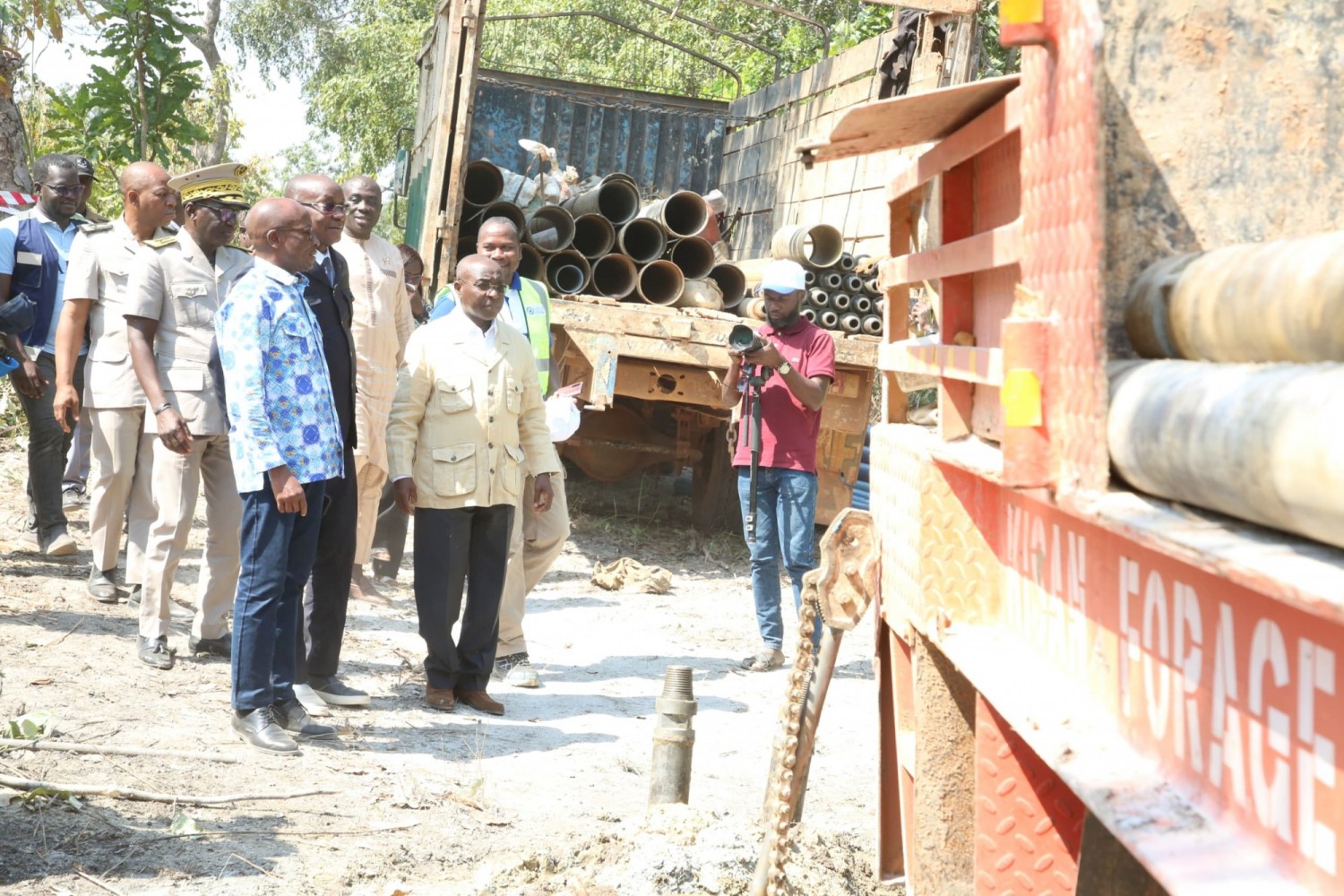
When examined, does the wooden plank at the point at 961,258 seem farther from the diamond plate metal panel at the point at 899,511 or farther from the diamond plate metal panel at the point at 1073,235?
the diamond plate metal panel at the point at 899,511

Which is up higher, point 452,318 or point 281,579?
point 452,318

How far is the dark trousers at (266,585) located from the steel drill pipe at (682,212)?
3.89 m

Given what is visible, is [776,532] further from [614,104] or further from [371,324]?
[614,104]

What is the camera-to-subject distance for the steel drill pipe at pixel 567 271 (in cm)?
745

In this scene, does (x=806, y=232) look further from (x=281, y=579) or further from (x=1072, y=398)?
(x=1072, y=398)

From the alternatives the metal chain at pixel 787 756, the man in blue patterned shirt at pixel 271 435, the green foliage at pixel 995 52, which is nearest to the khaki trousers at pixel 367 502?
the man in blue patterned shirt at pixel 271 435

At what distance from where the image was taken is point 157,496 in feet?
16.9

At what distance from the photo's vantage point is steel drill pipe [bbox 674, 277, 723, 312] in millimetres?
7410

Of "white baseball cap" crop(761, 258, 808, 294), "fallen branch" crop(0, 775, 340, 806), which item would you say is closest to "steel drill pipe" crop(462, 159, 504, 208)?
"white baseball cap" crop(761, 258, 808, 294)

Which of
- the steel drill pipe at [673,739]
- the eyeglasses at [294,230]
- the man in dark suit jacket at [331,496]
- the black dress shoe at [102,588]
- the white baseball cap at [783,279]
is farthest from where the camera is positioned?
the black dress shoe at [102,588]

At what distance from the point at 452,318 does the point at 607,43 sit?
1598cm

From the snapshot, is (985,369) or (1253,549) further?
(985,369)

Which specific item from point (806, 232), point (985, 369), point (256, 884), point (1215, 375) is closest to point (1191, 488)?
point (1215, 375)

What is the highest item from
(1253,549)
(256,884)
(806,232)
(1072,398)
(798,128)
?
(798,128)
